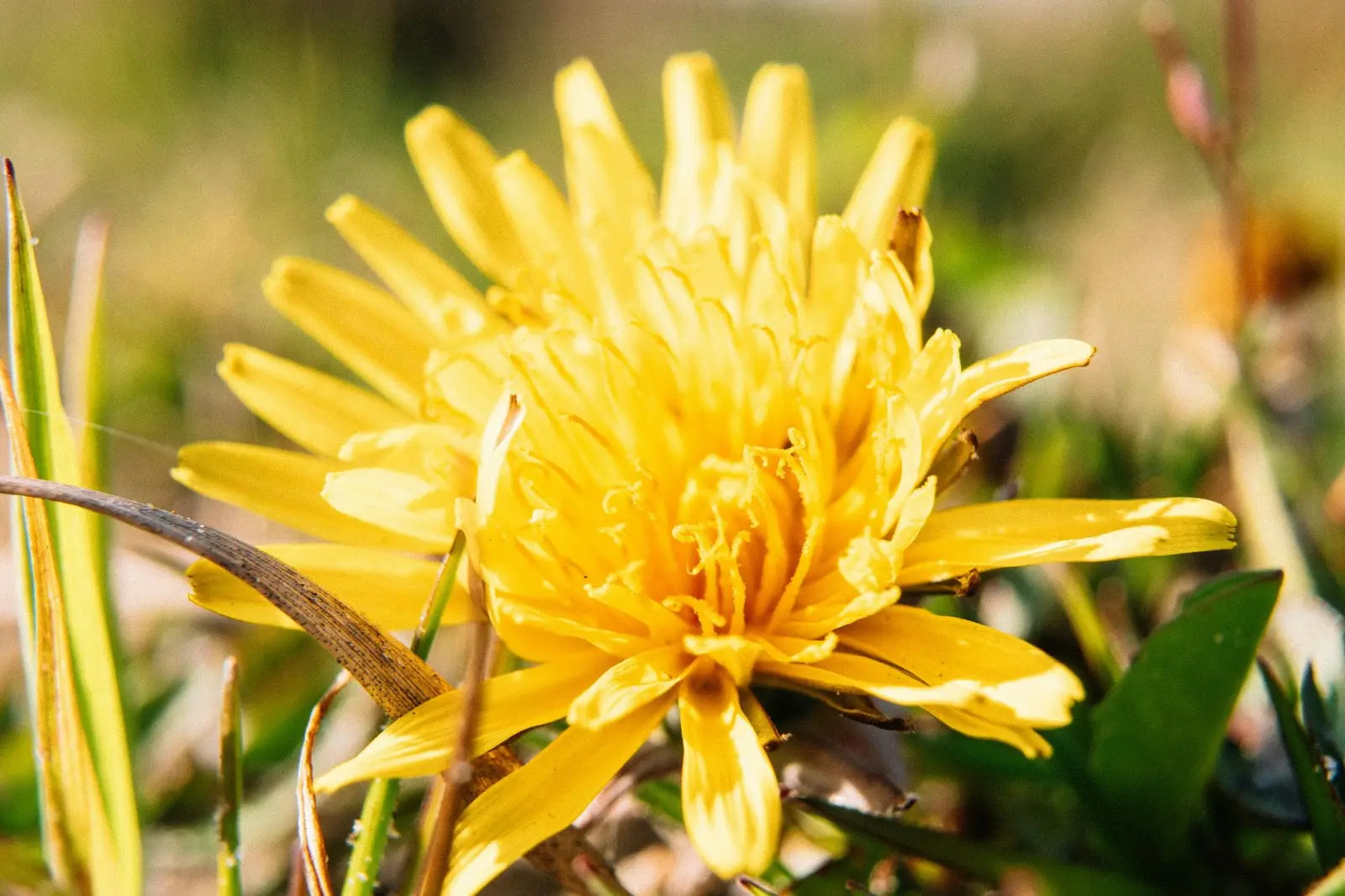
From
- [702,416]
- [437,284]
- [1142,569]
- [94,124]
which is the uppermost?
[94,124]

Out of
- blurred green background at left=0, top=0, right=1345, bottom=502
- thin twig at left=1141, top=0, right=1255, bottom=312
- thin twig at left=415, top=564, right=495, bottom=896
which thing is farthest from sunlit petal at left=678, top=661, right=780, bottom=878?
blurred green background at left=0, top=0, right=1345, bottom=502

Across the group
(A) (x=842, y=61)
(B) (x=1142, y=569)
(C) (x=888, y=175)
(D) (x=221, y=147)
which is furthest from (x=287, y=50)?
(B) (x=1142, y=569)

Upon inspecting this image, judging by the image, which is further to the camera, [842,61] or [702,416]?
[842,61]

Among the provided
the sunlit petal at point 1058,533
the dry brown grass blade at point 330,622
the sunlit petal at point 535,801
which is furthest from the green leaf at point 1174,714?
the dry brown grass blade at point 330,622

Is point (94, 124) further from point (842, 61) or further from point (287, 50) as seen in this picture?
point (842, 61)

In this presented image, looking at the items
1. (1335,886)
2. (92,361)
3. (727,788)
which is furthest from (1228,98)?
(92,361)

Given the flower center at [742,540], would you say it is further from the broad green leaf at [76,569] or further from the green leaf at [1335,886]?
the broad green leaf at [76,569]

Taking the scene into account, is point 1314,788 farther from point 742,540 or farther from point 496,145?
point 496,145

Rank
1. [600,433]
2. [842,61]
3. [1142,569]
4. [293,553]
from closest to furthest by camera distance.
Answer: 1. [293,553]
2. [600,433]
3. [1142,569]
4. [842,61]

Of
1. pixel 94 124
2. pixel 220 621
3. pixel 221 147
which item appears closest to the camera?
pixel 220 621
